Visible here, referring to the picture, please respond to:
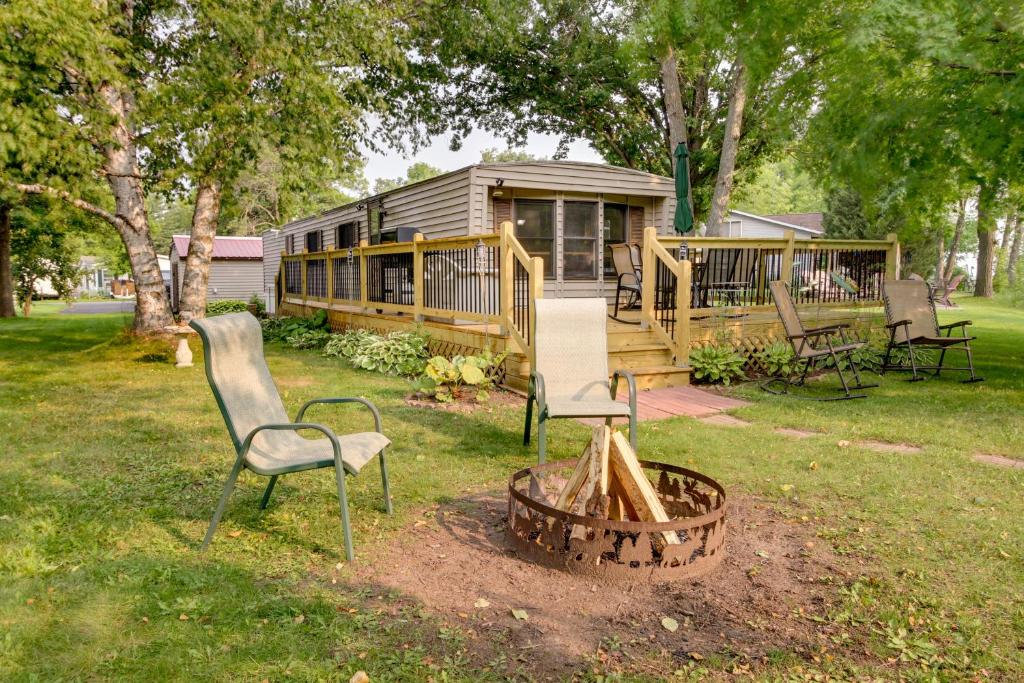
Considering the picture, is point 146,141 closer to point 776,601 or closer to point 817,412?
point 817,412

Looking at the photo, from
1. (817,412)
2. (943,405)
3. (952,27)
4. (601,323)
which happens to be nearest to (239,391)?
(601,323)

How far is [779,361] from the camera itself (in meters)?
8.30

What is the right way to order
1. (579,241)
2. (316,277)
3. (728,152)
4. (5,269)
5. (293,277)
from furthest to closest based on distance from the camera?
(5,269) < (293,277) < (316,277) < (728,152) < (579,241)

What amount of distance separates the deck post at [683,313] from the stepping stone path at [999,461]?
3505 mm

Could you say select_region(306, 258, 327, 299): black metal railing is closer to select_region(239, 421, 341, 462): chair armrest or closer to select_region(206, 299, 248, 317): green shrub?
select_region(206, 299, 248, 317): green shrub

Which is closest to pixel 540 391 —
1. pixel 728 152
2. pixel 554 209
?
pixel 554 209

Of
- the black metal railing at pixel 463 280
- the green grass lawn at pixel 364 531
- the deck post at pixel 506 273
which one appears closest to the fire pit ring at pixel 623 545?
the green grass lawn at pixel 364 531

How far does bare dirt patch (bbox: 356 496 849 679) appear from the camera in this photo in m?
2.48

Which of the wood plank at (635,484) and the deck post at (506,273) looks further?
the deck post at (506,273)

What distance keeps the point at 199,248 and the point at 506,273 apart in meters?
6.71

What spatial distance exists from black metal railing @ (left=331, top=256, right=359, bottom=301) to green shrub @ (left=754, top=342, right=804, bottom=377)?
23.0ft

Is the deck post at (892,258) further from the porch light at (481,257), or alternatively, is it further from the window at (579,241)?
the porch light at (481,257)

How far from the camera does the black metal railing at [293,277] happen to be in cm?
1647

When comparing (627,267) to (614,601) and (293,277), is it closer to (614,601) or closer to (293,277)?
(614,601)
